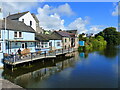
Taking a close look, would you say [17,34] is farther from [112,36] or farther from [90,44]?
[112,36]

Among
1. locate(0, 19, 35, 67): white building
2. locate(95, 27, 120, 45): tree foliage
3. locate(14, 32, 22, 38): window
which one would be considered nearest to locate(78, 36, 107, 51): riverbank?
locate(0, 19, 35, 67): white building

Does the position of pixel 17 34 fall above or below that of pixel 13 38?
above

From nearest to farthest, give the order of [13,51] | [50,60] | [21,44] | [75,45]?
[13,51]
[21,44]
[50,60]
[75,45]

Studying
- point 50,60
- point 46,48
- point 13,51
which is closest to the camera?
point 13,51

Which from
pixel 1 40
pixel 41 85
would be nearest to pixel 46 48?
pixel 1 40

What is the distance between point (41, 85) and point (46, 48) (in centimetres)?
1491

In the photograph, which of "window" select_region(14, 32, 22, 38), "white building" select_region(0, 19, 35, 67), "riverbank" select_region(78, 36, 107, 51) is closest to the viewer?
"white building" select_region(0, 19, 35, 67)

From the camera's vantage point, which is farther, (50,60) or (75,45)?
(75,45)

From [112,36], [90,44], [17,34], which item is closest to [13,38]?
[17,34]

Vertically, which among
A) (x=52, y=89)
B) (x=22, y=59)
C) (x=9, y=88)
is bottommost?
(x=52, y=89)

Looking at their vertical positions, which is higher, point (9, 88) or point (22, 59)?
point (22, 59)

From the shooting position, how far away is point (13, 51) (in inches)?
692

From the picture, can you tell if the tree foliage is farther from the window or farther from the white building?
the window

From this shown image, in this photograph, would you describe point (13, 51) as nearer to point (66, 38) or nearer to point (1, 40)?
point (1, 40)
